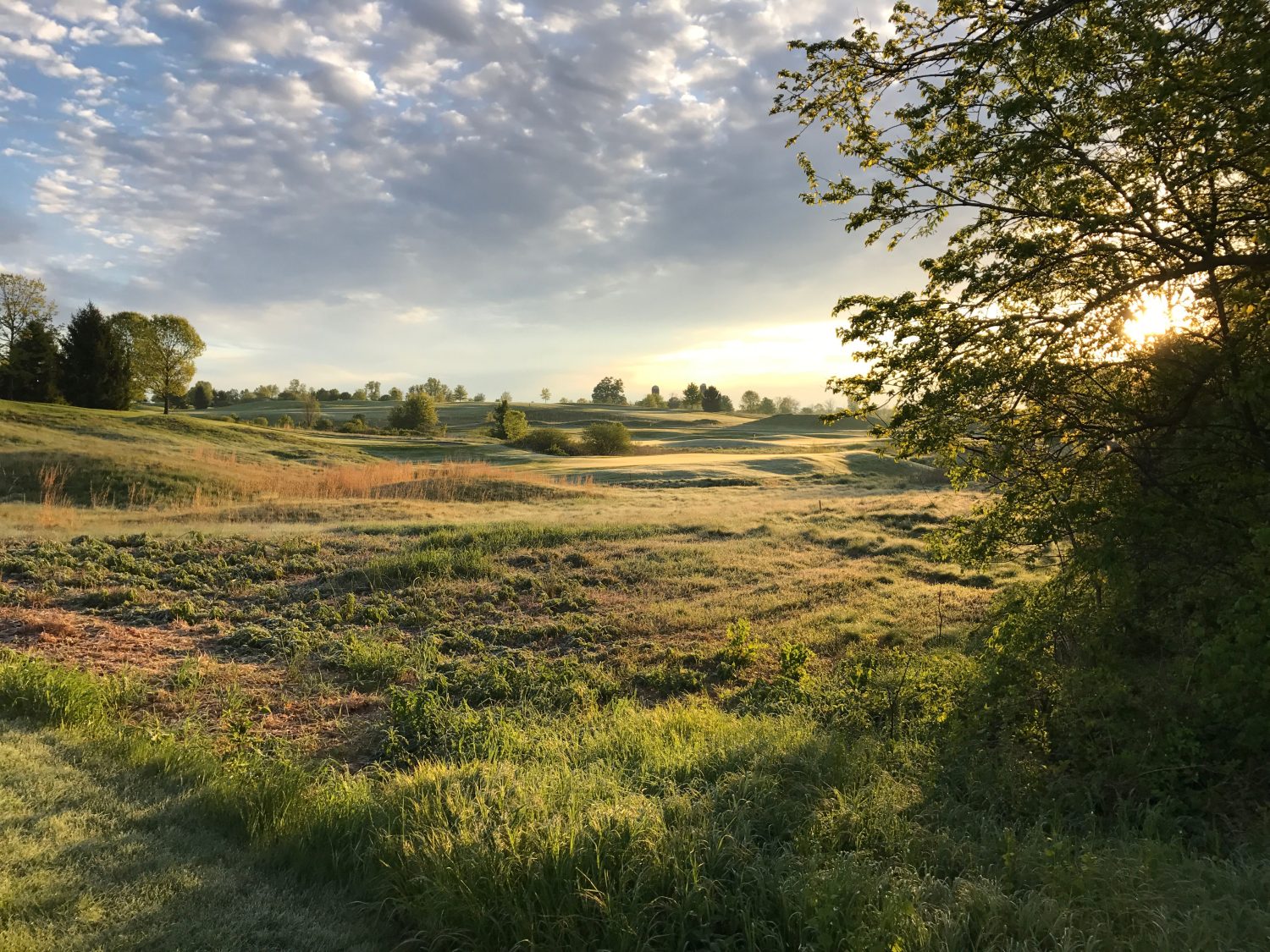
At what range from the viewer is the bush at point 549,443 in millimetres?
64062

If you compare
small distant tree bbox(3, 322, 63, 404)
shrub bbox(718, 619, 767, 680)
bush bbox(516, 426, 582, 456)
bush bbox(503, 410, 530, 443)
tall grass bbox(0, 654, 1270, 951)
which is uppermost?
small distant tree bbox(3, 322, 63, 404)

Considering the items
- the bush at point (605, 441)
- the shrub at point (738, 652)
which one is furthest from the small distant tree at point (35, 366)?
the shrub at point (738, 652)

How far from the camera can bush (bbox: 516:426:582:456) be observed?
6406cm

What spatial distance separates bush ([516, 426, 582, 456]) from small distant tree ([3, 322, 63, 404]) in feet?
117

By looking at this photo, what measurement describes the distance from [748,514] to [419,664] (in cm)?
1510

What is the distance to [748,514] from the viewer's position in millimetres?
22547

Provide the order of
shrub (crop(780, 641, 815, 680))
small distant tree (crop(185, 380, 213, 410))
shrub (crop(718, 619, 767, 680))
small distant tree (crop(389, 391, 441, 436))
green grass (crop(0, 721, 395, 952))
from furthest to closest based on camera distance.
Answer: small distant tree (crop(185, 380, 213, 410))
small distant tree (crop(389, 391, 441, 436))
shrub (crop(718, 619, 767, 680))
shrub (crop(780, 641, 815, 680))
green grass (crop(0, 721, 395, 952))

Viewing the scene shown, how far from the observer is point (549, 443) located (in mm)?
64938

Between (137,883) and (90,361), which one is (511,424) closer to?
(90,361)

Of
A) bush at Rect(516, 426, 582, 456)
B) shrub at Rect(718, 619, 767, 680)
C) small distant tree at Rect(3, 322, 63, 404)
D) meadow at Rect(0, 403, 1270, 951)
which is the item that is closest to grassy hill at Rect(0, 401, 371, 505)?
meadow at Rect(0, 403, 1270, 951)

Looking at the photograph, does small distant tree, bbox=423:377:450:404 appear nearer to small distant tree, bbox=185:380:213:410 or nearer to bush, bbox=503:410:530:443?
small distant tree, bbox=185:380:213:410

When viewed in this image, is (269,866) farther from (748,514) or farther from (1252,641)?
(748,514)

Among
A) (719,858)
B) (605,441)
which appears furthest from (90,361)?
(719,858)

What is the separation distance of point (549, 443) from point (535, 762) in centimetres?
6002
